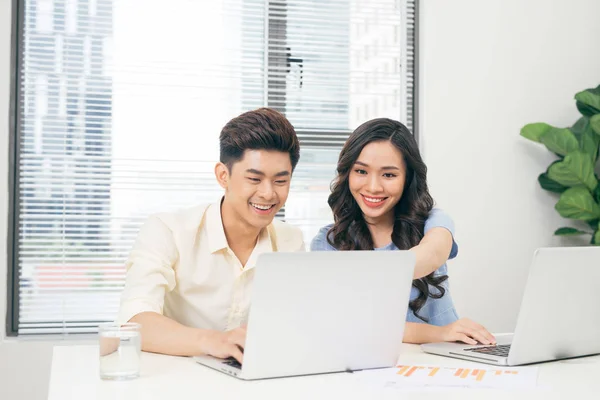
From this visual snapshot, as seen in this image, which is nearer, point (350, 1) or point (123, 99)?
point (123, 99)

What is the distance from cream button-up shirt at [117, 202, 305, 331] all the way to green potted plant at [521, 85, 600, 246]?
1989mm

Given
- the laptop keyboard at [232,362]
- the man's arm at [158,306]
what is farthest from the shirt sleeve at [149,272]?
the laptop keyboard at [232,362]

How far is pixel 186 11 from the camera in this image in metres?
3.60

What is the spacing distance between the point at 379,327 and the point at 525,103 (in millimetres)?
2715

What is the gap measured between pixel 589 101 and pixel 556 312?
91.6 inches

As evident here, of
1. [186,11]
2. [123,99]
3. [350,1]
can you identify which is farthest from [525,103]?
[123,99]

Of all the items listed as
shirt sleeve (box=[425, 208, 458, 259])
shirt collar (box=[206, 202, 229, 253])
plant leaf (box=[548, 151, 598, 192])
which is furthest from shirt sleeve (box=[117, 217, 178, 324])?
plant leaf (box=[548, 151, 598, 192])

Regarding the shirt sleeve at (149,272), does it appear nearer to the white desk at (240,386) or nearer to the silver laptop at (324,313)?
the white desk at (240,386)

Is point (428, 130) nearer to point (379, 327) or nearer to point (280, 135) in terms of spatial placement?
point (280, 135)

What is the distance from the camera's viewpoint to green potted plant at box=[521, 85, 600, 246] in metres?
3.58

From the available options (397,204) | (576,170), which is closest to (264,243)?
(397,204)

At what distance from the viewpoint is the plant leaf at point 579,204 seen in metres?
3.62

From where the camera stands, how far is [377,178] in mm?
2348

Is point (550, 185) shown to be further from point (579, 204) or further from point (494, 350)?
point (494, 350)
